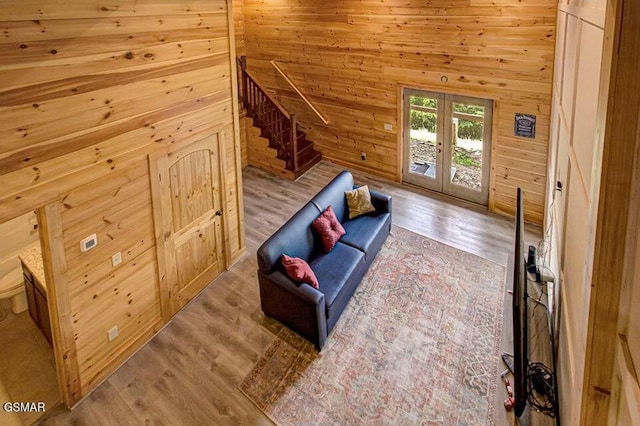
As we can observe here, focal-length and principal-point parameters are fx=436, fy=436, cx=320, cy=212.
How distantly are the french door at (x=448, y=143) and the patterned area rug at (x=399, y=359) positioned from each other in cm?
218

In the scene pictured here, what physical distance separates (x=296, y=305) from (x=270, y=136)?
521 cm

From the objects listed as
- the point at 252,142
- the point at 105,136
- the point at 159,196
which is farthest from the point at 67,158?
the point at 252,142

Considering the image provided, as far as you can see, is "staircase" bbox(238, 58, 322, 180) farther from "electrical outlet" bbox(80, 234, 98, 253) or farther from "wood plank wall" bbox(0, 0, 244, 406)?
"electrical outlet" bbox(80, 234, 98, 253)

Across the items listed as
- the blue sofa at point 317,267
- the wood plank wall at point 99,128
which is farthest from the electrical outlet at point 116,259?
the blue sofa at point 317,267

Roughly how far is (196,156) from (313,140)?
15.9ft

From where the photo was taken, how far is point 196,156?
5145 millimetres

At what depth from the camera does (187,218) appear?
17.0 ft

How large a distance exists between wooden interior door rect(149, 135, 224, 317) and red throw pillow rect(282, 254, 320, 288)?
4.20ft

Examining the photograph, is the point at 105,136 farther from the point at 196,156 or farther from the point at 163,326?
the point at 163,326

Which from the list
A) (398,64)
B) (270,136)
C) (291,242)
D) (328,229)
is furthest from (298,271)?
(270,136)

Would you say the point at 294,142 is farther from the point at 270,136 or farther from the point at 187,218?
the point at 187,218

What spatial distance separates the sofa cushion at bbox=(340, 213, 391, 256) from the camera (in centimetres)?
584

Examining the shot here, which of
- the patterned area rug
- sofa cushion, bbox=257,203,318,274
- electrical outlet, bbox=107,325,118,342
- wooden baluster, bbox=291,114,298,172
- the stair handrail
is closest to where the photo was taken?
the patterned area rug
